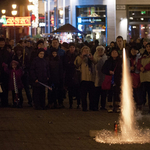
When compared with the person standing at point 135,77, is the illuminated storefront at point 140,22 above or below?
above

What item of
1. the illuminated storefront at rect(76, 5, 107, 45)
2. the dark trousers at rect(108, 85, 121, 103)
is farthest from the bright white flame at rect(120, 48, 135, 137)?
the illuminated storefront at rect(76, 5, 107, 45)

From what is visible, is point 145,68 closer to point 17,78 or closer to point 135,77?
point 135,77

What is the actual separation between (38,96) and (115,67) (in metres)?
2.54

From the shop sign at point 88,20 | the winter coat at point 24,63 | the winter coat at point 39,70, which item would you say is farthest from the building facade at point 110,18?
the winter coat at point 39,70

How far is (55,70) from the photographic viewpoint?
1173 cm

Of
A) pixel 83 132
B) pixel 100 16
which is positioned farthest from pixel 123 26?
pixel 83 132

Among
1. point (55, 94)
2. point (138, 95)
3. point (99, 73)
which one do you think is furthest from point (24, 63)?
point (138, 95)

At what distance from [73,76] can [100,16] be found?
2139 cm

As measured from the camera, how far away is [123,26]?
32.0 m

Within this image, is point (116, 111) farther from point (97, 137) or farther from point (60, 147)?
point (60, 147)

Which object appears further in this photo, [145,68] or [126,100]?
[126,100]

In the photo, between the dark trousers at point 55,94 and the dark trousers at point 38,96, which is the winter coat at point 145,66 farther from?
the dark trousers at point 38,96

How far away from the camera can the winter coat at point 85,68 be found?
37.3 feet

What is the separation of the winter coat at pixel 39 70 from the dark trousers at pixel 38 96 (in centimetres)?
19
